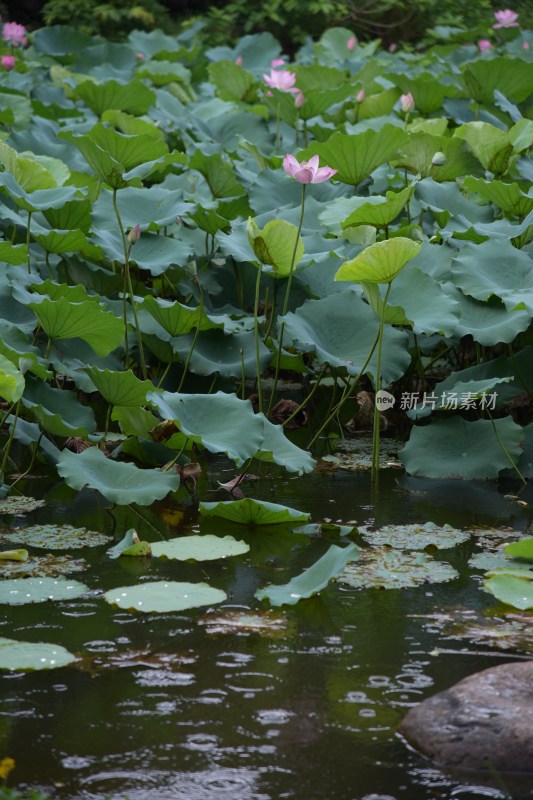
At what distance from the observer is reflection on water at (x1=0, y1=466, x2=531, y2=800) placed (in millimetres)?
1354

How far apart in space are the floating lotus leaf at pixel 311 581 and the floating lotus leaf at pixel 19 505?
74 cm

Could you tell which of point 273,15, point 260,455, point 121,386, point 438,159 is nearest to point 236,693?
point 260,455

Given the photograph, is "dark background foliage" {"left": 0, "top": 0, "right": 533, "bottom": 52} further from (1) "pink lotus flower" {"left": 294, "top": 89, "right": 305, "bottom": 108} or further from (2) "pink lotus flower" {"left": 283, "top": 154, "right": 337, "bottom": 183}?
(2) "pink lotus flower" {"left": 283, "top": 154, "right": 337, "bottom": 183}

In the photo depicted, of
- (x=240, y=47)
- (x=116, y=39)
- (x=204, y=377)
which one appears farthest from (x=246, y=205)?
(x=116, y=39)

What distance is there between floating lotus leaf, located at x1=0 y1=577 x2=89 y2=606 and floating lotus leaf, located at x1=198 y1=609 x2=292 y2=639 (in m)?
0.27

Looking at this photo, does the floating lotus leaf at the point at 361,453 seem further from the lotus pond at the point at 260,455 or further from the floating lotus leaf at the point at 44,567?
the floating lotus leaf at the point at 44,567

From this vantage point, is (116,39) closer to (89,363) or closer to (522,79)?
(522,79)

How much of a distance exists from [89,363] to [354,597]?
130 centimetres

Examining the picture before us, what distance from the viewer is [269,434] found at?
254 centimetres

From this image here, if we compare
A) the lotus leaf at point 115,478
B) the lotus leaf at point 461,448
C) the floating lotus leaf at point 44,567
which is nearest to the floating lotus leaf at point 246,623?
the floating lotus leaf at point 44,567

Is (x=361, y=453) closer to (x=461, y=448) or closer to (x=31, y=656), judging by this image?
(x=461, y=448)

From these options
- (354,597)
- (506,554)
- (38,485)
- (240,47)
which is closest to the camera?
(354,597)

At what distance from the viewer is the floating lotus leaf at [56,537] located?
2.21 metres

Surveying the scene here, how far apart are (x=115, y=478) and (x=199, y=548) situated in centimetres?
31
